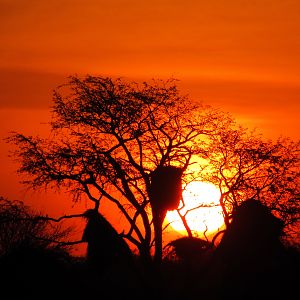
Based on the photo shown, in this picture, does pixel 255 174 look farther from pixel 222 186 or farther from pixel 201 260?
pixel 201 260

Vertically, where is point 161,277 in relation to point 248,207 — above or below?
below

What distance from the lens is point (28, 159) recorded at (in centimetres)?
5141

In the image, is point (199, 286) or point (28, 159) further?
point (199, 286)

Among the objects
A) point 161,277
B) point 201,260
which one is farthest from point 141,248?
point 201,260

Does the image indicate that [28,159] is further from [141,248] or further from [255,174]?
[255,174]

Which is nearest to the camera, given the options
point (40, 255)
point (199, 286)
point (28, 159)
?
point (40, 255)

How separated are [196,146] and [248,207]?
18.9ft

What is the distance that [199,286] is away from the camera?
5478cm

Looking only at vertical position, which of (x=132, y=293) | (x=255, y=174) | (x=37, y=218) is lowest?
(x=132, y=293)

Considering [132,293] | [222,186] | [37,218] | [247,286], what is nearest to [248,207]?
[222,186]

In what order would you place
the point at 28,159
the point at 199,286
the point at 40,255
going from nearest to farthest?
the point at 40,255, the point at 28,159, the point at 199,286

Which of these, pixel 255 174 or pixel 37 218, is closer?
pixel 37 218

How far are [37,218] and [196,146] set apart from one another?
12056 millimetres

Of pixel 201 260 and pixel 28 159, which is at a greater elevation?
pixel 28 159
